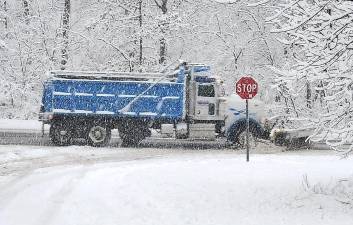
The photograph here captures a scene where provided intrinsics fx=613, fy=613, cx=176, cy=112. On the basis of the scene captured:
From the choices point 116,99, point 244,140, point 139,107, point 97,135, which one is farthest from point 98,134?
point 244,140

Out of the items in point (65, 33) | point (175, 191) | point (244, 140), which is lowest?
point (175, 191)

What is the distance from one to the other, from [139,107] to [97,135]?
1886 mm

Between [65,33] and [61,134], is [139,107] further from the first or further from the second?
[65,33]

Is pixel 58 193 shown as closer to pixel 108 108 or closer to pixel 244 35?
pixel 108 108

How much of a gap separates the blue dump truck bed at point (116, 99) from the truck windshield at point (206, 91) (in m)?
0.80

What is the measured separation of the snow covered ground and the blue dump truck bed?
14.7 feet

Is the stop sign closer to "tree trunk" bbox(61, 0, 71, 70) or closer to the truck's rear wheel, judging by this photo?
the truck's rear wheel

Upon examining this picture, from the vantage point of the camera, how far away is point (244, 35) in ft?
109

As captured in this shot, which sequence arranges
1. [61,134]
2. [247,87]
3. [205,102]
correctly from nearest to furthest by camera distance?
[247,87], [61,134], [205,102]

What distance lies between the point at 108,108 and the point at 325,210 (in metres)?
12.7

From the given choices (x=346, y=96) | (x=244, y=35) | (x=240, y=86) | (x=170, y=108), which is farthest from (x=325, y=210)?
(x=244, y=35)

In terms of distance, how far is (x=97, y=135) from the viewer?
22.7 metres

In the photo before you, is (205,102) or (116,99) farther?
(205,102)

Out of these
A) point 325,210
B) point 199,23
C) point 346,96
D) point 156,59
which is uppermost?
point 199,23
